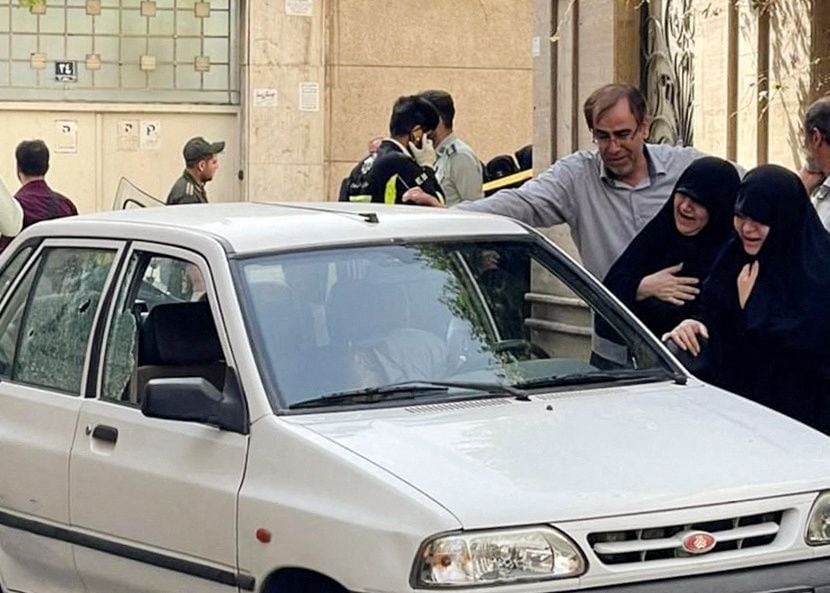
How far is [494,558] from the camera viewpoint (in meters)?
4.38

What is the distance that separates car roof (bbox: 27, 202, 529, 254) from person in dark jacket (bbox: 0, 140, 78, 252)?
5.43 metres

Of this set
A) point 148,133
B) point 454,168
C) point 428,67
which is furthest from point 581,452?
point 428,67

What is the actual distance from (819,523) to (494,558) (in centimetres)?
96

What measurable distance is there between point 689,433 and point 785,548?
1.63 ft

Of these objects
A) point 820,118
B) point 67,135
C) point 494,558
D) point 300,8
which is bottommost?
point 494,558

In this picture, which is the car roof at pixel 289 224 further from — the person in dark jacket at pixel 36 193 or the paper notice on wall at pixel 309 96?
the paper notice on wall at pixel 309 96

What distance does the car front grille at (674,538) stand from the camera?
14.6 ft

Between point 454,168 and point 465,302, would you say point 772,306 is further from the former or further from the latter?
point 454,168

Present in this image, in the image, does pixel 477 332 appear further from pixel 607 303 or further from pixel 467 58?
pixel 467 58

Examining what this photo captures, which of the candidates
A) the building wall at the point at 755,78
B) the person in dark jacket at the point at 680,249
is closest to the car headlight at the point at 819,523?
the person in dark jacket at the point at 680,249

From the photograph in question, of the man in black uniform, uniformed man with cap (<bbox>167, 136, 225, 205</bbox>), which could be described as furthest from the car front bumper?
uniformed man with cap (<bbox>167, 136, 225, 205</bbox>)

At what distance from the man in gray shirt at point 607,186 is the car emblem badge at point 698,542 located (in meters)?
2.80

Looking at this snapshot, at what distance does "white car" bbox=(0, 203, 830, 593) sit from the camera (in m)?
4.49

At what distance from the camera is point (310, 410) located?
16.6 ft
